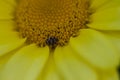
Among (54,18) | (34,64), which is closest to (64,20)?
(54,18)

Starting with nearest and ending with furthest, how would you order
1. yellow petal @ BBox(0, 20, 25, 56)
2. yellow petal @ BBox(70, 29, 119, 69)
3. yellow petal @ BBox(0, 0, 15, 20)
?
yellow petal @ BBox(70, 29, 119, 69) → yellow petal @ BBox(0, 20, 25, 56) → yellow petal @ BBox(0, 0, 15, 20)

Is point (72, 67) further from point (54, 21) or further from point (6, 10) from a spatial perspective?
point (6, 10)

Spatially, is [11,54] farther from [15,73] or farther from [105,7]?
[105,7]

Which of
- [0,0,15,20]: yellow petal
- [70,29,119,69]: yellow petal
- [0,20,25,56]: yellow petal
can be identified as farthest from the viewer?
[0,0,15,20]: yellow petal

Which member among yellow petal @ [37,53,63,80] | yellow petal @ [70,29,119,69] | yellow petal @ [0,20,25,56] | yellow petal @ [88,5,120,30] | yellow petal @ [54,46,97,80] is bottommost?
yellow petal @ [37,53,63,80]

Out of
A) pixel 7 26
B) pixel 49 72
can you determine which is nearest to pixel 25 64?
pixel 49 72

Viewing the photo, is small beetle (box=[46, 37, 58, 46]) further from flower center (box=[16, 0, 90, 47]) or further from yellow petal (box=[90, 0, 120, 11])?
yellow petal (box=[90, 0, 120, 11])

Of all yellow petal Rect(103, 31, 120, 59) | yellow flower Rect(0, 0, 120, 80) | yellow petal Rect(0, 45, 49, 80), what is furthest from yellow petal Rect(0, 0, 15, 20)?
yellow petal Rect(103, 31, 120, 59)
